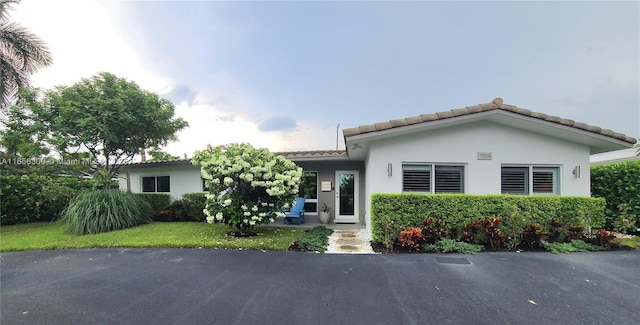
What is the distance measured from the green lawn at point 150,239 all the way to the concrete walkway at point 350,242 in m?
1.13

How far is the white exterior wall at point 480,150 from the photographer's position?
287 inches

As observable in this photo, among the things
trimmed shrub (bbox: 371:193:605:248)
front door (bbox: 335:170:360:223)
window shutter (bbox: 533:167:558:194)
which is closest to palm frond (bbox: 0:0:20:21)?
front door (bbox: 335:170:360:223)

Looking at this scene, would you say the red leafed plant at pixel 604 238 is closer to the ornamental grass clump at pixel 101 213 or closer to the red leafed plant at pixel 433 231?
the red leafed plant at pixel 433 231

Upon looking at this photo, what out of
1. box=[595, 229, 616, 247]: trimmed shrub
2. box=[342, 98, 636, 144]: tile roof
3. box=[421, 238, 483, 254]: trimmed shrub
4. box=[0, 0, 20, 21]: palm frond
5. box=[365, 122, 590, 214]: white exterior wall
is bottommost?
box=[421, 238, 483, 254]: trimmed shrub

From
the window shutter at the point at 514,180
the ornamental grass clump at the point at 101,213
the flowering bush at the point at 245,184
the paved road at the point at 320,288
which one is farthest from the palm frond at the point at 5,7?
the window shutter at the point at 514,180

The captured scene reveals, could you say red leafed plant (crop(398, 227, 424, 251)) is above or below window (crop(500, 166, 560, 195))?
below

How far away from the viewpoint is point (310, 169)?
11.4 meters

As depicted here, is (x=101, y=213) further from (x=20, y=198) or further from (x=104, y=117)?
(x=20, y=198)

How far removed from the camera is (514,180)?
24.3ft

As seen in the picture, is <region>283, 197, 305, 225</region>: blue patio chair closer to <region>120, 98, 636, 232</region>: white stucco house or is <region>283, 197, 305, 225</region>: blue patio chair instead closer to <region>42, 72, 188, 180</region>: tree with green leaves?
<region>120, 98, 636, 232</region>: white stucco house

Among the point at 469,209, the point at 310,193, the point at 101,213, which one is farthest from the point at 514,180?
the point at 101,213

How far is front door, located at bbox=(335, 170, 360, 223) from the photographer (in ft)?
36.0

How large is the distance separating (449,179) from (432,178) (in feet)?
1.80

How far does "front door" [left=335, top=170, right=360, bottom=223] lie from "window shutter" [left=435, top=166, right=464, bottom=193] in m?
4.10
